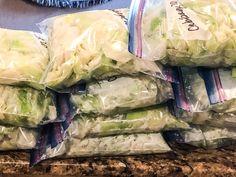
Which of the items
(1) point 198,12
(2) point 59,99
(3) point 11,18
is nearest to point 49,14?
(3) point 11,18

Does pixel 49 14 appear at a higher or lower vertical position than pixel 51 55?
lower

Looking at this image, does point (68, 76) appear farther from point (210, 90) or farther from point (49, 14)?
point (49, 14)

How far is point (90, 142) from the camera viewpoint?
95 cm

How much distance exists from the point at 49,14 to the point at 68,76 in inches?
23.0

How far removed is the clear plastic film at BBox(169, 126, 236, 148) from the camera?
0.97 meters

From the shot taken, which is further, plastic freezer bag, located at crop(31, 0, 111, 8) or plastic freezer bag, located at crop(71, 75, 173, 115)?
plastic freezer bag, located at crop(31, 0, 111, 8)

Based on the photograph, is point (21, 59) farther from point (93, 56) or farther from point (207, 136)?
point (207, 136)

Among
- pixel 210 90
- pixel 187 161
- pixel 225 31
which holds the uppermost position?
pixel 225 31

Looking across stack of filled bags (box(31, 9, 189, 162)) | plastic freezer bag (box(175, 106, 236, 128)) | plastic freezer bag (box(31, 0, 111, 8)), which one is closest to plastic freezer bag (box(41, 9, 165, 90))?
stack of filled bags (box(31, 9, 189, 162))

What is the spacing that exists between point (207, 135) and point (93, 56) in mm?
276

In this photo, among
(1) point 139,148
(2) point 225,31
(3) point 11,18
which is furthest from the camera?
(3) point 11,18

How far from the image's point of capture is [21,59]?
3.00 feet

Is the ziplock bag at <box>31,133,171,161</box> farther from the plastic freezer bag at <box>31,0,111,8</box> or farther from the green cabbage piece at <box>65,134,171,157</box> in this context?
the plastic freezer bag at <box>31,0,111,8</box>

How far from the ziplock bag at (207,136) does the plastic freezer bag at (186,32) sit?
0.14 meters
